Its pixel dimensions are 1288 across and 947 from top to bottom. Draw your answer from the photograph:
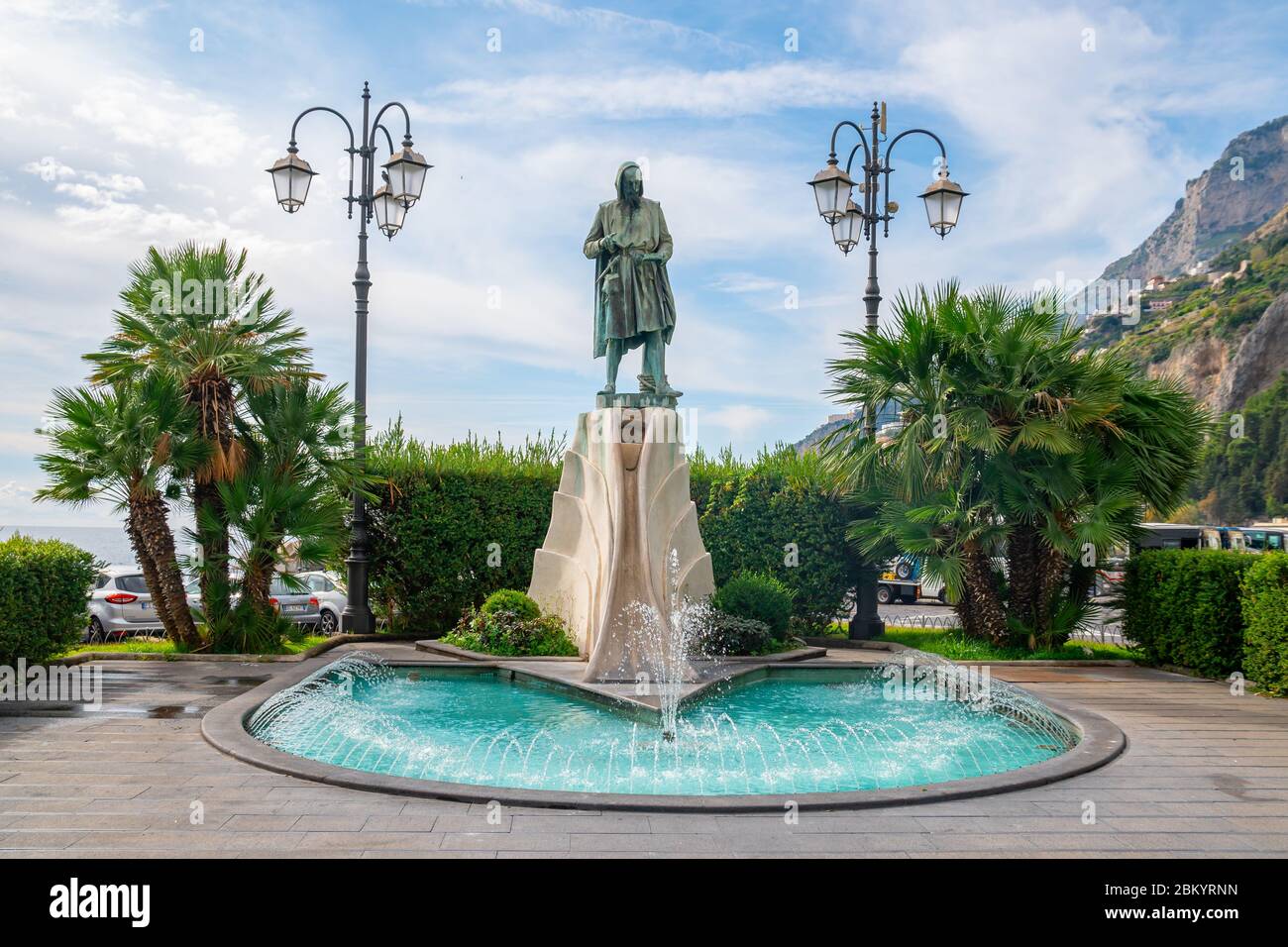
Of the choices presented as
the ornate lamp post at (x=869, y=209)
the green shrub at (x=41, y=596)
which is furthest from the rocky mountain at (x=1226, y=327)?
the green shrub at (x=41, y=596)

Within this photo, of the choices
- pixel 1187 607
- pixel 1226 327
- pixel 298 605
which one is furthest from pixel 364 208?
pixel 1226 327

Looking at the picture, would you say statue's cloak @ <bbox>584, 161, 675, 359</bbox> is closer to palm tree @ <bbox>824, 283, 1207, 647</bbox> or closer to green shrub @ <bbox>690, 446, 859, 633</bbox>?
palm tree @ <bbox>824, 283, 1207, 647</bbox>

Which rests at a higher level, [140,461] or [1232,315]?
[1232,315]

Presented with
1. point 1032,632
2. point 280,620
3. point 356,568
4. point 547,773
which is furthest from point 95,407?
point 1032,632

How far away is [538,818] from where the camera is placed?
16.7 feet

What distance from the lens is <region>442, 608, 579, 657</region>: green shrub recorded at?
11.5m

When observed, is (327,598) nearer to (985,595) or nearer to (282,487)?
(282,487)

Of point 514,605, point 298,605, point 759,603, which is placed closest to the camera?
Answer: point 514,605

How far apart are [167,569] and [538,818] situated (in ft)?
26.4

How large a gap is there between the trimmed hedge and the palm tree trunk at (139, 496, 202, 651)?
121 inches

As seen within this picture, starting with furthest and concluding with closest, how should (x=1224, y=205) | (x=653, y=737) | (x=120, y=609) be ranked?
(x=1224, y=205)
(x=120, y=609)
(x=653, y=737)

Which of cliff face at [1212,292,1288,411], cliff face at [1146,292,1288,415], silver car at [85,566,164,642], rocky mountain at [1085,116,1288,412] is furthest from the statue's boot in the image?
cliff face at [1212,292,1288,411]

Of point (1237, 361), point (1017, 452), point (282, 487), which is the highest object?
point (1237, 361)

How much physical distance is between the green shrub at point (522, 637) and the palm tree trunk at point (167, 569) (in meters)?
3.26
